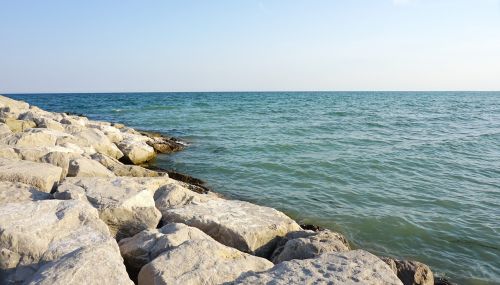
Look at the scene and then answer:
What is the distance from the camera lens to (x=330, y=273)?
362 centimetres

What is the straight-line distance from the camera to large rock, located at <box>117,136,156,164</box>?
41.8 ft

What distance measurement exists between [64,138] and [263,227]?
6.79m

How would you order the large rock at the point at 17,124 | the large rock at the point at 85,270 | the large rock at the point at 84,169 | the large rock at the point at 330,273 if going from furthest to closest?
the large rock at the point at 17,124 < the large rock at the point at 84,169 < the large rock at the point at 330,273 < the large rock at the point at 85,270

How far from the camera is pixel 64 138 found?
9992 millimetres

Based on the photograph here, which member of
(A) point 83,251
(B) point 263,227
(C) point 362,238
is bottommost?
(C) point 362,238

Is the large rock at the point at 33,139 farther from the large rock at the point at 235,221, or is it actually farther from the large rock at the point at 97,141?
the large rock at the point at 235,221

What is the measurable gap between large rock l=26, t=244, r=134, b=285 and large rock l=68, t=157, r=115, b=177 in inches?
156

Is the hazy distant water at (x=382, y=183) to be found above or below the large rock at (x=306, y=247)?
below

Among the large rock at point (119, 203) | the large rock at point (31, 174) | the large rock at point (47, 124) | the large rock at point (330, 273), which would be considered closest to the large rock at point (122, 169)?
the large rock at point (31, 174)

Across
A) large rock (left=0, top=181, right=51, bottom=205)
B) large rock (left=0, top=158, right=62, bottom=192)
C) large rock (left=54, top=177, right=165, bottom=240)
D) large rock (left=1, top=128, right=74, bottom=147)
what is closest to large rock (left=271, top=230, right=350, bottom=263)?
large rock (left=54, top=177, right=165, bottom=240)

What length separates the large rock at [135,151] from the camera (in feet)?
41.8

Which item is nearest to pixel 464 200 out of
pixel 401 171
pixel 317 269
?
pixel 401 171

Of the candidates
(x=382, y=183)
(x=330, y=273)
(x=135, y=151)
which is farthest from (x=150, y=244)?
(x=135, y=151)

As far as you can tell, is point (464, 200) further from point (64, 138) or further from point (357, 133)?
point (357, 133)
